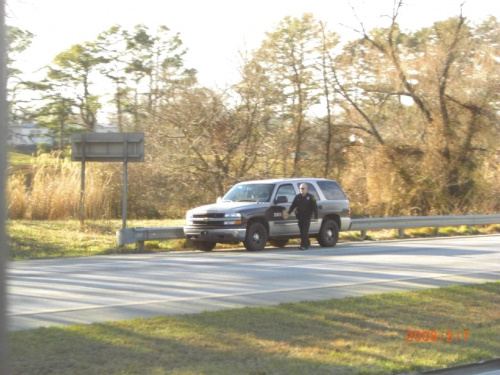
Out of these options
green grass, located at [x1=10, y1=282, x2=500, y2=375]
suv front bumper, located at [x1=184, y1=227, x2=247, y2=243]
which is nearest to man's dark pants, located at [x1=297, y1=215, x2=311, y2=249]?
suv front bumper, located at [x1=184, y1=227, x2=247, y2=243]

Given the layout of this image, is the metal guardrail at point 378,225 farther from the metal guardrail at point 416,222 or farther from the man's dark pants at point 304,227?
the man's dark pants at point 304,227

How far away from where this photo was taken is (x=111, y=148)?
2233cm

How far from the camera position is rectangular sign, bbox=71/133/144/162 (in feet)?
70.5

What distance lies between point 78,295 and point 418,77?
26.5m

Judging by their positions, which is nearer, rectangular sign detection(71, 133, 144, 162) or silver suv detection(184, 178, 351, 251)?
silver suv detection(184, 178, 351, 251)

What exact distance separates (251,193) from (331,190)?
105 inches

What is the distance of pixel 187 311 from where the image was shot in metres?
9.74

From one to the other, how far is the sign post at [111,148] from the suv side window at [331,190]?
520cm

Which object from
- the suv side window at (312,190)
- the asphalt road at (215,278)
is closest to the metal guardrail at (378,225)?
the asphalt road at (215,278)

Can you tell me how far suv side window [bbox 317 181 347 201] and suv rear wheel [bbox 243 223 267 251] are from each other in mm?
2721

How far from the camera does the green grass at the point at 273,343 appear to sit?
684cm

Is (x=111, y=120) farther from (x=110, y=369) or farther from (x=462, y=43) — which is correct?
(x=110, y=369)

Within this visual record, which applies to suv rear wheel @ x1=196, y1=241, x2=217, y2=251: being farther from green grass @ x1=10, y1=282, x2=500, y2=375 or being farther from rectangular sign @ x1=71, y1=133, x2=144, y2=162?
green grass @ x1=10, y1=282, x2=500, y2=375

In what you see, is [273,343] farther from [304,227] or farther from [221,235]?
[304,227]
